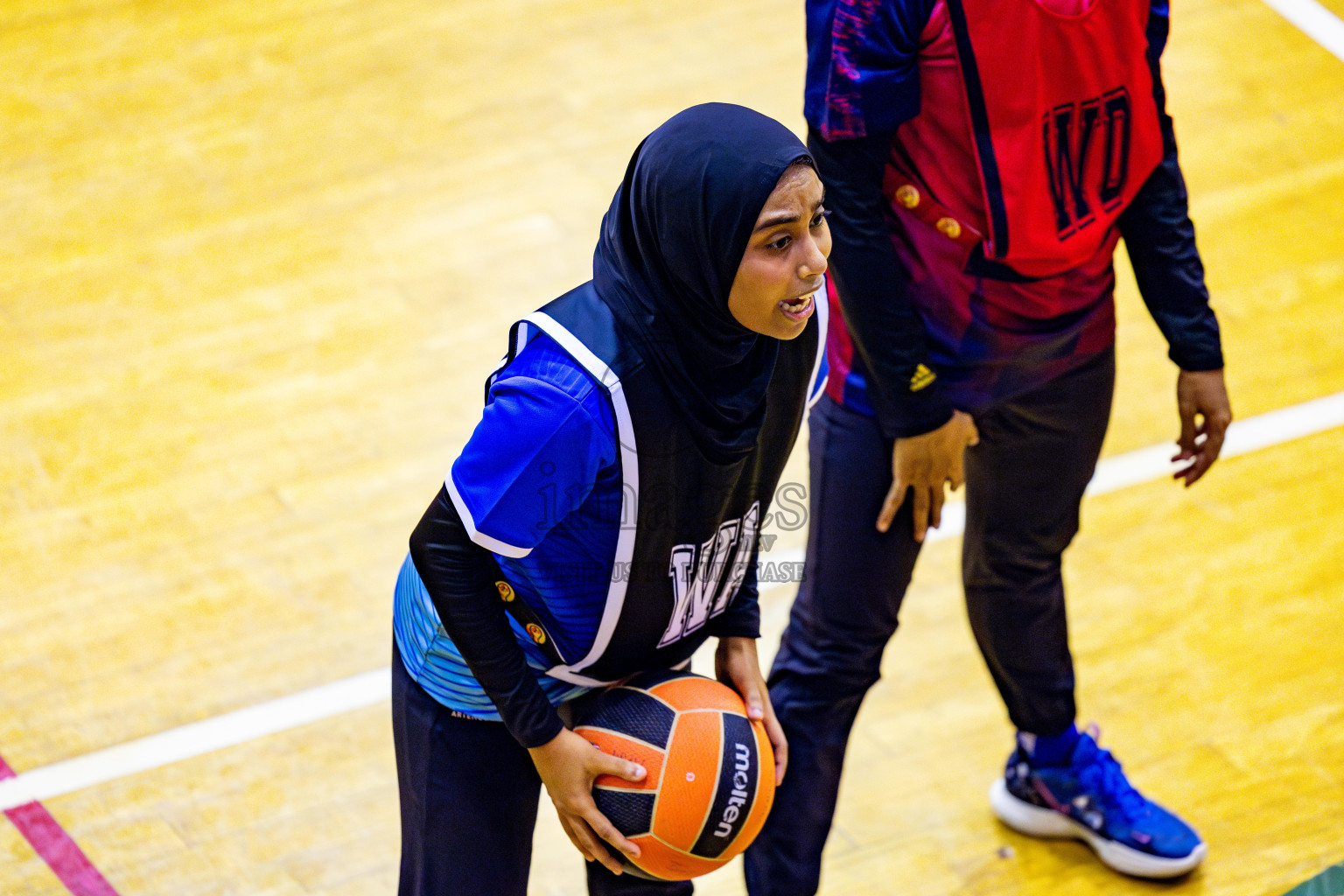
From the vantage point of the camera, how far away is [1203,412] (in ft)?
9.62

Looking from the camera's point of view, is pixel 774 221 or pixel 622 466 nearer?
pixel 774 221

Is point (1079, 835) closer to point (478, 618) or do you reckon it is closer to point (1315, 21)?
point (478, 618)

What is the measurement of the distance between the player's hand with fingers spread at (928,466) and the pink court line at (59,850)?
1.77m

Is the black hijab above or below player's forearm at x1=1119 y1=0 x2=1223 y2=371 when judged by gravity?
above

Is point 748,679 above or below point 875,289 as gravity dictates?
below

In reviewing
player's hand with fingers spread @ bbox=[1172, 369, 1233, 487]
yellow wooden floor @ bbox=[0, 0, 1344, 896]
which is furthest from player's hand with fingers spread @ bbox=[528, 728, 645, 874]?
player's hand with fingers spread @ bbox=[1172, 369, 1233, 487]

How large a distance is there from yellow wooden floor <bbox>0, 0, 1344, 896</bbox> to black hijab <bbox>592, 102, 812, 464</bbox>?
143 centimetres

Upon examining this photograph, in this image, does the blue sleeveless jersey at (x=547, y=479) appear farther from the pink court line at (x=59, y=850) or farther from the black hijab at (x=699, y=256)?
the pink court line at (x=59, y=850)

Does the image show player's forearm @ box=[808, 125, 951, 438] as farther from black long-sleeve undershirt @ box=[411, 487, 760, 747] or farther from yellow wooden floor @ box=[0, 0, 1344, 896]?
yellow wooden floor @ box=[0, 0, 1344, 896]

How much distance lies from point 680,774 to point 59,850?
1.64 meters

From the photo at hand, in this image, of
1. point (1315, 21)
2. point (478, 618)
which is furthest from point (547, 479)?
point (1315, 21)

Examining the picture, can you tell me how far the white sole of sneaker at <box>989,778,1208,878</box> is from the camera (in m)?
3.28

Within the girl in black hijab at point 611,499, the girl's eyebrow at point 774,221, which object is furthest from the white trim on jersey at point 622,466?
the girl's eyebrow at point 774,221

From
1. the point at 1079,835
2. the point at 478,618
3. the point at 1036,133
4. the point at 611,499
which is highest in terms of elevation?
the point at 1036,133
